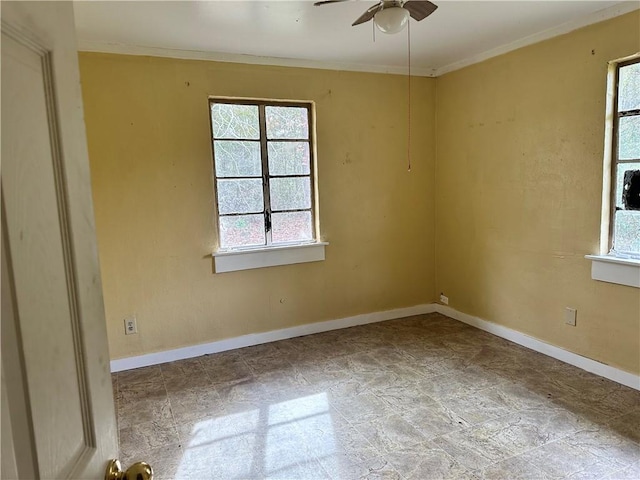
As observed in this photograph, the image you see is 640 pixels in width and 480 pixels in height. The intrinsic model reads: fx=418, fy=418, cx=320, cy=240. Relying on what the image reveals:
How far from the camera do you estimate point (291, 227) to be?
146 inches

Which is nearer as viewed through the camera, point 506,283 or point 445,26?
point 445,26

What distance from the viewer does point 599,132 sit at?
272 centimetres

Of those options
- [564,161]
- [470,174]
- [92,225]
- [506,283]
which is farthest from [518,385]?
[92,225]

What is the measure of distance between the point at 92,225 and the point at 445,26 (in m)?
2.82

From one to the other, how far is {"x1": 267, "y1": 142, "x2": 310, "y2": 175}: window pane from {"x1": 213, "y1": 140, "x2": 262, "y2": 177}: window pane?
0.41 feet

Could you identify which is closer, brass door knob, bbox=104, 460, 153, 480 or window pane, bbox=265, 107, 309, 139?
brass door knob, bbox=104, 460, 153, 480

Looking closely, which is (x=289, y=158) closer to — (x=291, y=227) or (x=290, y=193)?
(x=290, y=193)

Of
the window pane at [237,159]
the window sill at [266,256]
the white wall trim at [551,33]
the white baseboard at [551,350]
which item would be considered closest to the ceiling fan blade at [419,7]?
the white wall trim at [551,33]

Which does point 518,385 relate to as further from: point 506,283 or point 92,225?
point 92,225

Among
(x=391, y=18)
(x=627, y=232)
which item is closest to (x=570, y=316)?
(x=627, y=232)

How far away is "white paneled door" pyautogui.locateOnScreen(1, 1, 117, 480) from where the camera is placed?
48cm

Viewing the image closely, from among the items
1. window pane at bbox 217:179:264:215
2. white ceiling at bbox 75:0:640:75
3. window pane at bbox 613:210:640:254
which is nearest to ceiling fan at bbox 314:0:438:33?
white ceiling at bbox 75:0:640:75

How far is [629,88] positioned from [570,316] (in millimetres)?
1559

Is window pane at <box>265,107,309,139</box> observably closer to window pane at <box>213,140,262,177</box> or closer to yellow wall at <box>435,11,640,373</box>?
window pane at <box>213,140,262,177</box>
